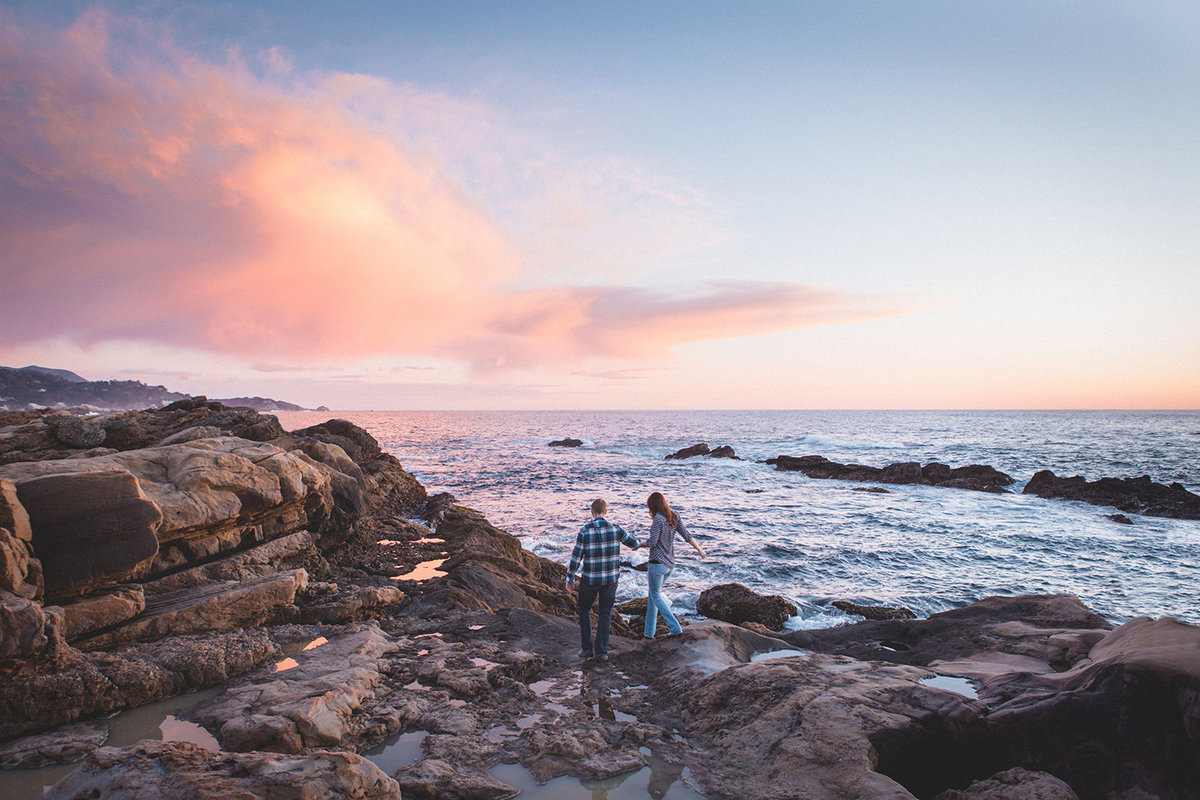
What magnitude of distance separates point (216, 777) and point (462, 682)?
3.00 meters

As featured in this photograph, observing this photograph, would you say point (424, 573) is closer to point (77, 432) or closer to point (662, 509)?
point (662, 509)

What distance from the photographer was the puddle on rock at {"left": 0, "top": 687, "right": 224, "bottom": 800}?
4.26m

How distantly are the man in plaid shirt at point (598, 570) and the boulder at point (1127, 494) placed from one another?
3062 centimetres

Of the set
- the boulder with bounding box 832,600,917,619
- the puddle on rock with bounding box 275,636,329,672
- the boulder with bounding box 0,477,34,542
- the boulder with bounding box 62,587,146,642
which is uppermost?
the boulder with bounding box 0,477,34,542

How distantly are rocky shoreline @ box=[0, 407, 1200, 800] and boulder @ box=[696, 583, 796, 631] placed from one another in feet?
5.65

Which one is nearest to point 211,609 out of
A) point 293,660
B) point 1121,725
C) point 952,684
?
point 293,660

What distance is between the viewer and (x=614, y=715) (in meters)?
5.93

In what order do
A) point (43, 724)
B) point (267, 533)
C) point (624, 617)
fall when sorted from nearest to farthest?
point (43, 724) → point (267, 533) → point (624, 617)

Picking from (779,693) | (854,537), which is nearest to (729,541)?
(854,537)

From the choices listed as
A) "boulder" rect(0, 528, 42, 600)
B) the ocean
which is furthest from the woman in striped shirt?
"boulder" rect(0, 528, 42, 600)

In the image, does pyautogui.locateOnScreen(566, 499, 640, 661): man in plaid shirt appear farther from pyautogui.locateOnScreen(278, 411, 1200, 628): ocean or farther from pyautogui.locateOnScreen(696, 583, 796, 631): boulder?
pyautogui.locateOnScreen(278, 411, 1200, 628): ocean

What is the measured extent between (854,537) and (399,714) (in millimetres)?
18400

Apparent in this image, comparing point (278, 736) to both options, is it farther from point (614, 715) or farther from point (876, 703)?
point (876, 703)

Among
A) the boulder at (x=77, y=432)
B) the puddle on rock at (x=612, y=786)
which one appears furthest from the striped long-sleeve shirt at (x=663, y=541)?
the boulder at (x=77, y=432)
